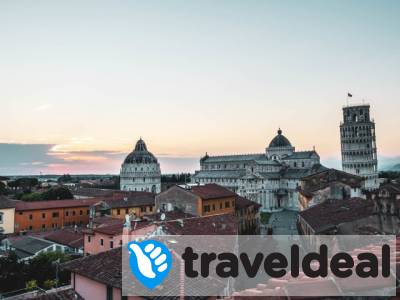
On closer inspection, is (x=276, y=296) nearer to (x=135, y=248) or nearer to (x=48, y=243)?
(x=135, y=248)

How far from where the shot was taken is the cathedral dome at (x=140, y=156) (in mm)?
137750

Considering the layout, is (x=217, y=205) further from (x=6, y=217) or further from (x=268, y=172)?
(x=268, y=172)

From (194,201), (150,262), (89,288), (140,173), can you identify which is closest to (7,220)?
(194,201)

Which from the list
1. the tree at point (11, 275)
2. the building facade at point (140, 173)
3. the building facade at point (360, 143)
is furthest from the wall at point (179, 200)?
the building facade at point (140, 173)

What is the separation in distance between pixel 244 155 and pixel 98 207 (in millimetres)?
76958

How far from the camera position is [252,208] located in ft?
180

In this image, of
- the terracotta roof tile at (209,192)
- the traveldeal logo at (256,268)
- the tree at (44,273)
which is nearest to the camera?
the traveldeal logo at (256,268)

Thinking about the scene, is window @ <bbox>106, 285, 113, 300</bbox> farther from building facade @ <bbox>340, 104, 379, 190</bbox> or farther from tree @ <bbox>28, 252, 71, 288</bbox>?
building facade @ <bbox>340, 104, 379, 190</bbox>

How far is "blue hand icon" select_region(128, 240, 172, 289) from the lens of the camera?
1348 cm

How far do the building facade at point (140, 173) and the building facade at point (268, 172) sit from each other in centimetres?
1656

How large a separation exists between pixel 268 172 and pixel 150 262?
A: 87.2 m

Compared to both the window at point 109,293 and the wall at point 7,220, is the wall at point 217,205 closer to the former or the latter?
the window at point 109,293

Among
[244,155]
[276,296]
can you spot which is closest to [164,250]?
[276,296]

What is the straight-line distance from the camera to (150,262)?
1472cm
